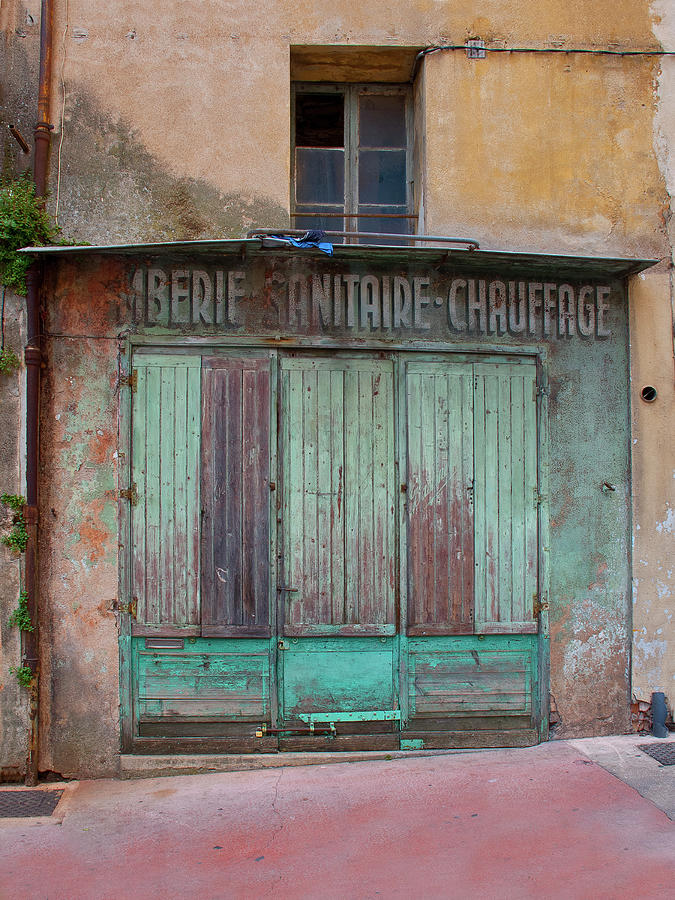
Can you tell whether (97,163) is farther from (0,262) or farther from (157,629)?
(157,629)

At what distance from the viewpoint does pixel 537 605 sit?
16.3 feet

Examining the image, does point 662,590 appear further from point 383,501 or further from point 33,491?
point 33,491

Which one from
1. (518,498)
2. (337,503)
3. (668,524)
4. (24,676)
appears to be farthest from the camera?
(668,524)

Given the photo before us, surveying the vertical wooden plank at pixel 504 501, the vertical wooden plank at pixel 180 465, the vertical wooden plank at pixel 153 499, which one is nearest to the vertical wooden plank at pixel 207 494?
the vertical wooden plank at pixel 180 465

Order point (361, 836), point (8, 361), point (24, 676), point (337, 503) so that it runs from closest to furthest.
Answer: point (361, 836)
point (24, 676)
point (8, 361)
point (337, 503)

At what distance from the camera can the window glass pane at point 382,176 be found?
5371 millimetres

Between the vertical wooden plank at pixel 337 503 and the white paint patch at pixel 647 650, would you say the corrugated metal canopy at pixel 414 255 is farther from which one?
the white paint patch at pixel 647 650

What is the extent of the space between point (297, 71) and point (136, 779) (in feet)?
17.2

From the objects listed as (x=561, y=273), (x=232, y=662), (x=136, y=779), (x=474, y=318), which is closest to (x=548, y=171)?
(x=561, y=273)

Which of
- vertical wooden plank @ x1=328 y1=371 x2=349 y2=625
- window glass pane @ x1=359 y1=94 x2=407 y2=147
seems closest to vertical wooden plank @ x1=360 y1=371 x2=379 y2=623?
vertical wooden plank @ x1=328 y1=371 x2=349 y2=625

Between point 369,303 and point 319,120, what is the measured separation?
1.67 m

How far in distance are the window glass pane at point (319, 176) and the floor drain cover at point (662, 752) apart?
4.56 meters

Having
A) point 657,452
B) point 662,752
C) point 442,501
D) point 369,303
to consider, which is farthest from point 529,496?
point 662,752

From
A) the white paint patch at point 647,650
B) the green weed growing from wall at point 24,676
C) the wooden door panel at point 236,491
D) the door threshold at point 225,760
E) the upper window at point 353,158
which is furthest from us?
the upper window at point 353,158
